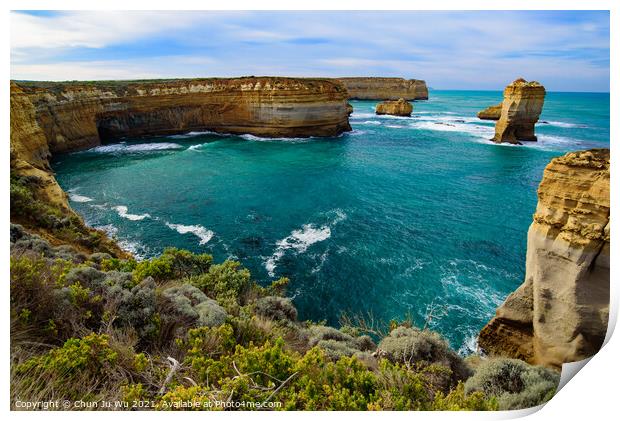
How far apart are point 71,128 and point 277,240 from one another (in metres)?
33.1

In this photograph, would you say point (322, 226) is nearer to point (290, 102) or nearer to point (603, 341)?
point (603, 341)

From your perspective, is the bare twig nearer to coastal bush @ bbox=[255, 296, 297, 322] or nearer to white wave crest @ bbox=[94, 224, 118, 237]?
coastal bush @ bbox=[255, 296, 297, 322]

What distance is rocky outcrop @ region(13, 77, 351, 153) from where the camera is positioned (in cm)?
4131

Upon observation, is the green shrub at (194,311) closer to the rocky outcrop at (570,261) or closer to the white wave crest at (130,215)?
the rocky outcrop at (570,261)

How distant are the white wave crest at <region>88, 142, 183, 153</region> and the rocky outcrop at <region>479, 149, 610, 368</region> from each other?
128 feet

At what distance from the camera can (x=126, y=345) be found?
17.0 ft

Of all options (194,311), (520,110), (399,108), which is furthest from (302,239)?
(399,108)

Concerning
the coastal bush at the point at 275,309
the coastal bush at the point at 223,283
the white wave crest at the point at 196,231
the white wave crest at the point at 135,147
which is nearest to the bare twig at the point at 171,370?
the coastal bush at the point at 223,283

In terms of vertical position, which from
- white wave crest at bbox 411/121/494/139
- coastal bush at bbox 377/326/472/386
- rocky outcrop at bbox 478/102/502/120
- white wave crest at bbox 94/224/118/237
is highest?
rocky outcrop at bbox 478/102/502/120

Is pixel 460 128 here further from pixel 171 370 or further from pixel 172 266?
pixel 171 370

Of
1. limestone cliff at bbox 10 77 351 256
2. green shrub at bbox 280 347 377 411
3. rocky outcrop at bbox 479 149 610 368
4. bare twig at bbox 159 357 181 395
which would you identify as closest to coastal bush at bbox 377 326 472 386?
green shrub at bbox 280 347 377 411

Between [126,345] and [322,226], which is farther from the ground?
[126,345]

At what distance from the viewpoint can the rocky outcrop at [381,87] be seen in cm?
11512

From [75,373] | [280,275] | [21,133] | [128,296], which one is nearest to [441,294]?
[280,275]
